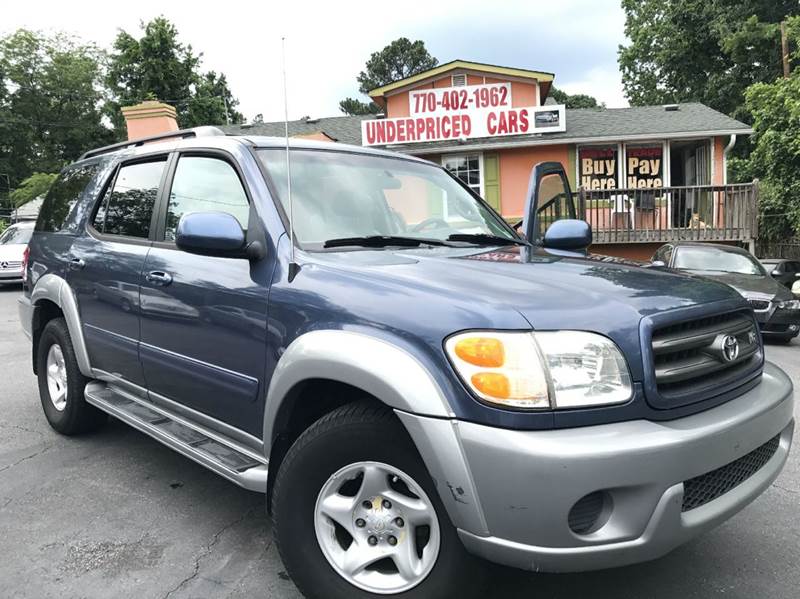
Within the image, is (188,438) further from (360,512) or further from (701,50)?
(701,50)

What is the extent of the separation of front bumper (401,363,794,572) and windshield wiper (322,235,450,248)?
1017 millimetres

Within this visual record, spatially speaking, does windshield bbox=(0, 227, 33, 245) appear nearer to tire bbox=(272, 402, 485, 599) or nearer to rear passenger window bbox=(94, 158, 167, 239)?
rear passenger window bbox=(94, 158, 167, 239)

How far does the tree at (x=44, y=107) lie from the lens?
42469mm

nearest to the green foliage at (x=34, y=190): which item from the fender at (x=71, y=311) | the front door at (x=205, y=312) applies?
the fender at (x=71, y=311)

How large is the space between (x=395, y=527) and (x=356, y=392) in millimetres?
476

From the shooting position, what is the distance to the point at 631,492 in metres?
1.81

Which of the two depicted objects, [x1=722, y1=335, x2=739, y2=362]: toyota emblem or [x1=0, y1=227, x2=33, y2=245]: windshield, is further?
[x1=0, y1=227, x2=33, y2=245]: windshield

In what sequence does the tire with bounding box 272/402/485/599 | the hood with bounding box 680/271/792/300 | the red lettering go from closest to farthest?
the tire with bounding box 272/402/485/599 < the hood with bounding box 680/271/792/300 < the red lettering

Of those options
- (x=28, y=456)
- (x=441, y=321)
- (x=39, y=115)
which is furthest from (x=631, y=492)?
(x=39, y=115)

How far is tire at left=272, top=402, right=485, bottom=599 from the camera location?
1.98m

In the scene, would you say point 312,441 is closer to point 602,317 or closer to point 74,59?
point 602,317

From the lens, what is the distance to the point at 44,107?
4378 centimetres

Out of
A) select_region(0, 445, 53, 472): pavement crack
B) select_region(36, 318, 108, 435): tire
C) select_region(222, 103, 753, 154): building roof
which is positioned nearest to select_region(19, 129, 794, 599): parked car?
select_region(36, 318, 108, 435): tire

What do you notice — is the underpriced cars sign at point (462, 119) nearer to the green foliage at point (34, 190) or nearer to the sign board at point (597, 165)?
the sign board at point (597, 165)
